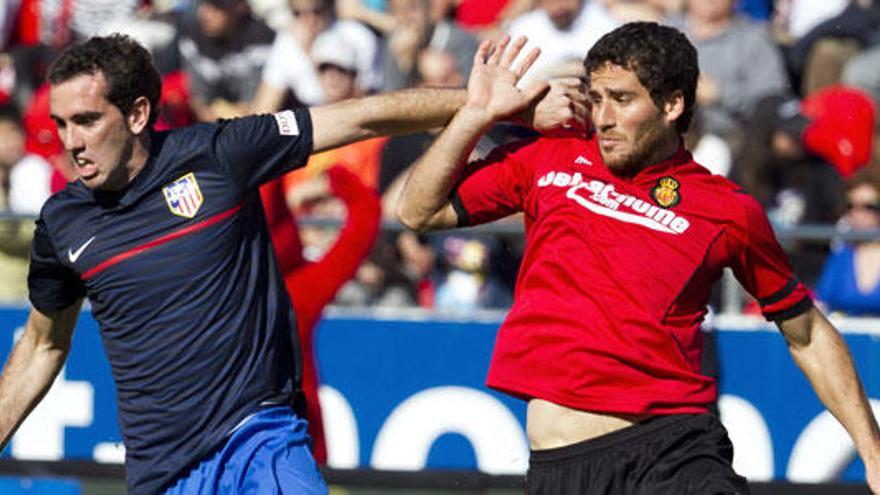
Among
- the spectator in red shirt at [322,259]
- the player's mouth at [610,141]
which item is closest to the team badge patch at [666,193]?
the player's mouth at [610,141]

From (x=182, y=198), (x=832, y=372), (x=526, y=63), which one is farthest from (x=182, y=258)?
(x=832, y=372)

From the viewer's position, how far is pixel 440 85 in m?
8.82

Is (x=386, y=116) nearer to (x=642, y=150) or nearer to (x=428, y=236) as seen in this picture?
(x=642, y=150)

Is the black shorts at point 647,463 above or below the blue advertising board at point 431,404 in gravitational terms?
above

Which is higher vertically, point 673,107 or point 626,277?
point 673,107

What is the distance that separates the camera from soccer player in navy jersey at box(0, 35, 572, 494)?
5598 mm

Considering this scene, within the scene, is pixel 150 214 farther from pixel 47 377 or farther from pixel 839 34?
pixel 839 34

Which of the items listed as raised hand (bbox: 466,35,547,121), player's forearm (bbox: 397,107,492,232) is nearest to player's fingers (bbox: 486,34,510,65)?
raised hand (bbox: 466,35,547,121)

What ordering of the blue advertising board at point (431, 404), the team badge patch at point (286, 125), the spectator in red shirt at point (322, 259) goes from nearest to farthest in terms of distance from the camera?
the team badge patch at point (286, 125) → the spectator in red shirt at point (322, 259) → the blue advertising board at point (431, 404)

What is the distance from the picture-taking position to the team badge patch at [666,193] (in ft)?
17.5

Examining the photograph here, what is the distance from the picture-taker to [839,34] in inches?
414

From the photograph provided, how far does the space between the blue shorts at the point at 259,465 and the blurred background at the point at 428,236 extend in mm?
1533

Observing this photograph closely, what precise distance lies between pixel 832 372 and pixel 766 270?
43 centimetres

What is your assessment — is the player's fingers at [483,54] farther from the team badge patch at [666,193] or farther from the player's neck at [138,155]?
the player's neck at [138,155]
